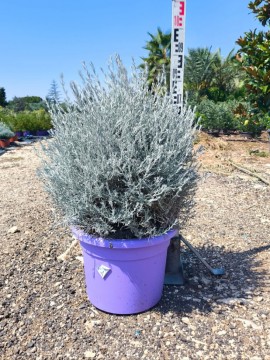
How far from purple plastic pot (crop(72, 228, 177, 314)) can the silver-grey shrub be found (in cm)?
8

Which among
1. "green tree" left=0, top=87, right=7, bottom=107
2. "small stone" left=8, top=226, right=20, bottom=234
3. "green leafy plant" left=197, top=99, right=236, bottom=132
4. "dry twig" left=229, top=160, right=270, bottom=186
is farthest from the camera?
"green tree" left=0, top=87, right=7, bottom=107

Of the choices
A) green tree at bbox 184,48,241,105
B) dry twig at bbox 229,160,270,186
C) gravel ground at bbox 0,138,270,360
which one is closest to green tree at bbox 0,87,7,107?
green tree at bbox 184,48,241,105

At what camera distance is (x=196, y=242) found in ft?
11.3

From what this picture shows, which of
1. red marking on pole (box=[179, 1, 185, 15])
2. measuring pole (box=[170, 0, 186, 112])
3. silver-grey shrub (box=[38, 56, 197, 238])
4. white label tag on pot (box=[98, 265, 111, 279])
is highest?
red marking on pole (box=[179, 1, 185, 15])

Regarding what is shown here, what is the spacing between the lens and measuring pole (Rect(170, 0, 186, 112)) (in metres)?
2.81

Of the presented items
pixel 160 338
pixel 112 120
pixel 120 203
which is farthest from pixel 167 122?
pixel 160 338

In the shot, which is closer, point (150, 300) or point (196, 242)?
point (150, 300)

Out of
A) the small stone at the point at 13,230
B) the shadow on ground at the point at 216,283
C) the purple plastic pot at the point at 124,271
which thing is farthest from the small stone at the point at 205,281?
the small stone at the point at 13,230

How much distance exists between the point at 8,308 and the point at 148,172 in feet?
4.47

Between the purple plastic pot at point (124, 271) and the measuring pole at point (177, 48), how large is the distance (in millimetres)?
1224

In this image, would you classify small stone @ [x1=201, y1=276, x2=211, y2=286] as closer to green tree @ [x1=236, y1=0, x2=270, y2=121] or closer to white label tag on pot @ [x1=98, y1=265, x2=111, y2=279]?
white label tag on pot @ [x1=98, y1=265, x2=111, y2=279]

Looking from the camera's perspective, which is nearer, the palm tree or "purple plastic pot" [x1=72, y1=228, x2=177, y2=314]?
"purple plastic pot" [x1=72, y1=228, x2=177, y2=314]

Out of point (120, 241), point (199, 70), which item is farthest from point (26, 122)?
point (120, 241)

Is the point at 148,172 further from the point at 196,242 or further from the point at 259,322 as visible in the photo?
the point at 196,242
